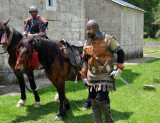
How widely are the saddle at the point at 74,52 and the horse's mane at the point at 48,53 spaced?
0.76ft

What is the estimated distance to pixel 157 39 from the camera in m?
34.5

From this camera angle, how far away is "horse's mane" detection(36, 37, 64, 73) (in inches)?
187

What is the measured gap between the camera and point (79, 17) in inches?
476

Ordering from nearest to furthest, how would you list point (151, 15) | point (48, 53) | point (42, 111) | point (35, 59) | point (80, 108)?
point (35, 59), point (48, 53), point (42, 111), point (80, 108), point (151, 15)

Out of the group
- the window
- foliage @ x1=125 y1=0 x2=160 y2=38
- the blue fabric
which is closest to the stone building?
the window

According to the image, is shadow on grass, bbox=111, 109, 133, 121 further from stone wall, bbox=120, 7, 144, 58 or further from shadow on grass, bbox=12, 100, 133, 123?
stone wall, bbox=120, 7, 144, 58

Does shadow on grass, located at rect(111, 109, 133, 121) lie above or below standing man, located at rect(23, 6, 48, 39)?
below

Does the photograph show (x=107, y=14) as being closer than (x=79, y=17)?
No

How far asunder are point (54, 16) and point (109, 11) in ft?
19.8

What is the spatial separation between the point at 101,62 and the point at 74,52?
151cm

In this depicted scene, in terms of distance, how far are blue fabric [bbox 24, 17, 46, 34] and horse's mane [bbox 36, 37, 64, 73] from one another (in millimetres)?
858

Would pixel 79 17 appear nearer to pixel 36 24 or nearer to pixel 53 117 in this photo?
pixel 36 24

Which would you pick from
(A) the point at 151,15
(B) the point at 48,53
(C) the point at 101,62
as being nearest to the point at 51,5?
(B) the point at 48,53

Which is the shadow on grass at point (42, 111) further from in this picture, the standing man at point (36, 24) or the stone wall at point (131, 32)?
the stone wall at point (131, 32)
